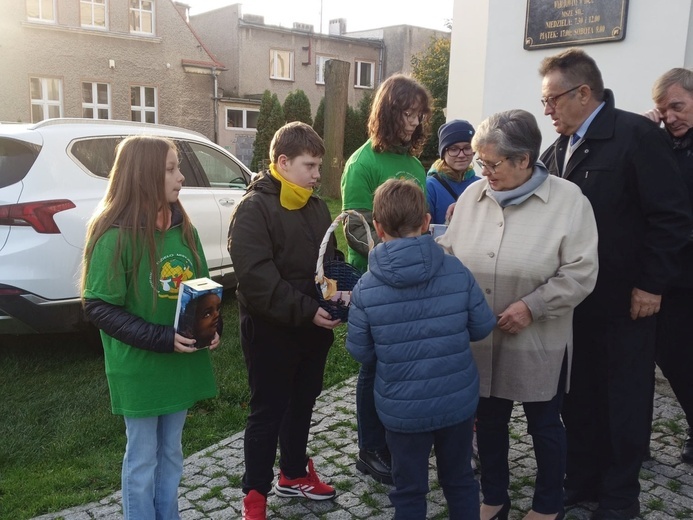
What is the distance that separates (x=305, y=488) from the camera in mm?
3291

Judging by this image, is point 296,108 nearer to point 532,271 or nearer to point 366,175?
point 366,175

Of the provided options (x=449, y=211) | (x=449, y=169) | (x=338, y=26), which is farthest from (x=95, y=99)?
(x=449, y=211)

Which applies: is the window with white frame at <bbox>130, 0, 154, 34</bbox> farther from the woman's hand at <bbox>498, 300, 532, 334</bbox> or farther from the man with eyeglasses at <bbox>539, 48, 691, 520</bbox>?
the woman's hand at <bbox>498, 300, 532, 334</bbox>

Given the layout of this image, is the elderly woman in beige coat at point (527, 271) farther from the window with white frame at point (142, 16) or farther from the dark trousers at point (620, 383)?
the window with white frame at point (142, 16)

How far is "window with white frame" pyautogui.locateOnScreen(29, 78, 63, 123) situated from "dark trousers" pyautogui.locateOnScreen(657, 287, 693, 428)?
82.8 feet

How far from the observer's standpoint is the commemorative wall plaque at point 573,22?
564 centimetres

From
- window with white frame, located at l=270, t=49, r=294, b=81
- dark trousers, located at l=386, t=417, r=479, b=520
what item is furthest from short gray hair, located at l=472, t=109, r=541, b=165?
window with white frame, located at l=270, t=49, r=294, b=81

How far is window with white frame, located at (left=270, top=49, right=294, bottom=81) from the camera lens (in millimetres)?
33500

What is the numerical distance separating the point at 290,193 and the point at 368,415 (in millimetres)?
1315

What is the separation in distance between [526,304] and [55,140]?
3.98 m

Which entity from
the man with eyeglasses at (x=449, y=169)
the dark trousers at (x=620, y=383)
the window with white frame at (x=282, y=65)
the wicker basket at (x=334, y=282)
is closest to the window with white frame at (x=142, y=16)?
the window with white frame at (x=282, y=65)

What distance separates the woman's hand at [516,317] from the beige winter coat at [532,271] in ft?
0.09

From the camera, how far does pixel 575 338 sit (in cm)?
321

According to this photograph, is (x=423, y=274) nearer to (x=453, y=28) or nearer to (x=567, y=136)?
(x=567, y=136)
